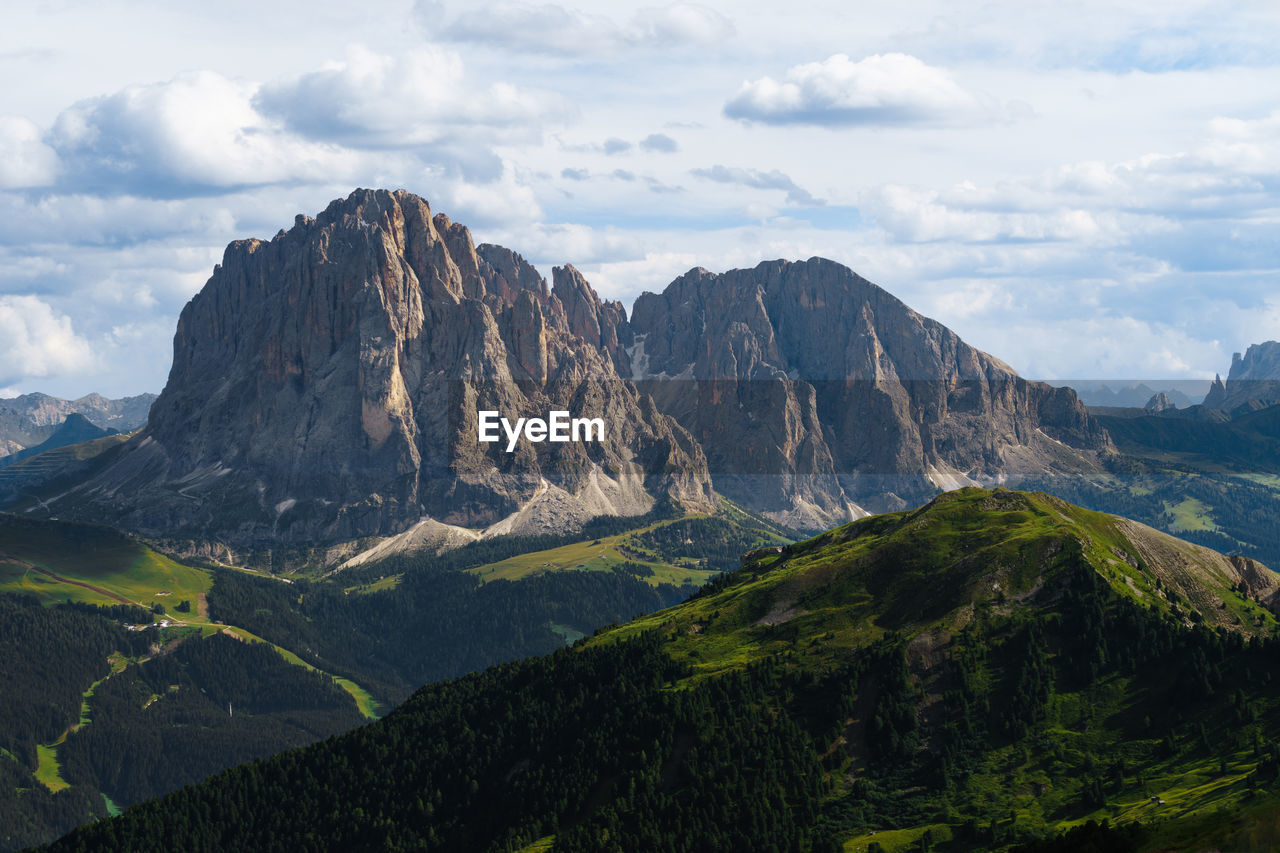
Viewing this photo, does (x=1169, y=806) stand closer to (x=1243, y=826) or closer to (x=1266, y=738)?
(x=1266, y=738)

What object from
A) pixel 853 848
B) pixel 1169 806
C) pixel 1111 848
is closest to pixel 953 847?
pixel 853 848

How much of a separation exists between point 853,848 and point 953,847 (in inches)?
569

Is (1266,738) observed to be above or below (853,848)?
above

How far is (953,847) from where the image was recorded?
198m

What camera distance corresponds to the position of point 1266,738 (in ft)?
655

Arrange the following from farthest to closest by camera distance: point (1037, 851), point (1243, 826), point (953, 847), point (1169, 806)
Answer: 1. point (953, 847)
2. point (1169, 806)
3. point (1037, 851)
4. point (1243, 826)

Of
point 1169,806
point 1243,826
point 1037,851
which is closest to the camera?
point 1243,826

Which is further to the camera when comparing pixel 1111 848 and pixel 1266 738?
pixel 1266 738

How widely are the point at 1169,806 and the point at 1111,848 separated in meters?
36.8

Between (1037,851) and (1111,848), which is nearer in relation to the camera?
(1111,848)

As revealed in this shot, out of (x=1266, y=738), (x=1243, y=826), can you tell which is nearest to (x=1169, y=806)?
(x=1266, y=738)

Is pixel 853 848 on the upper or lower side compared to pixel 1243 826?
lower

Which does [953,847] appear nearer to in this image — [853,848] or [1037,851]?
[853,848]

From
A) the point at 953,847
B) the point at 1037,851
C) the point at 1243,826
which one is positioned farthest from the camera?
the point at 953,847
